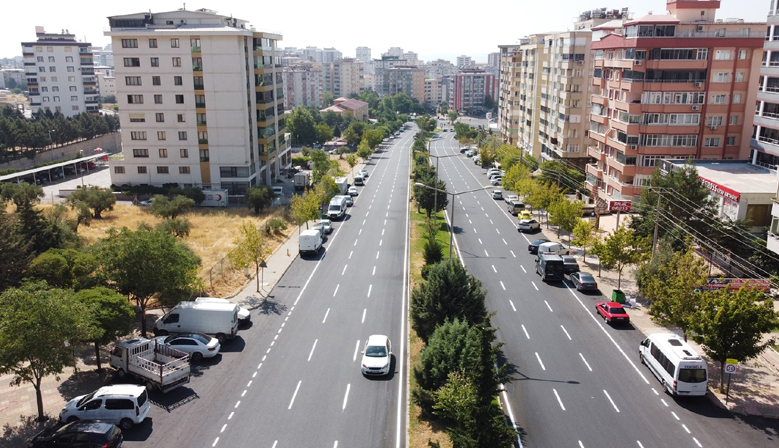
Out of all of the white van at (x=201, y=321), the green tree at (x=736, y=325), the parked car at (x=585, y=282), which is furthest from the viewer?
the parked car at (x=585, y=282)

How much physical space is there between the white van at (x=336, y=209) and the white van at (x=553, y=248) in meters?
25.1

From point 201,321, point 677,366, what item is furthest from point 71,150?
point 677,366

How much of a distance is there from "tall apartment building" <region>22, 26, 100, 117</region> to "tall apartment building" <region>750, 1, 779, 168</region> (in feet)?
477

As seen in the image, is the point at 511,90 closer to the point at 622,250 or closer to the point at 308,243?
the point at 308,243

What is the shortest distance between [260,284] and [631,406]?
90.4 ft

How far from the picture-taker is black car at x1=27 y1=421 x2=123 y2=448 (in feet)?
75.4

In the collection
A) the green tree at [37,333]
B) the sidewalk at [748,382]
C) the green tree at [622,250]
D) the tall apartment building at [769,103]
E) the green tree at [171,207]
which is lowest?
the sidewalk at [748,382]

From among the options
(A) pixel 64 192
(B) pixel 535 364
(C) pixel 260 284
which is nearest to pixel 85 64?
(A) pixel 64 192

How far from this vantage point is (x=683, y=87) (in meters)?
58.8

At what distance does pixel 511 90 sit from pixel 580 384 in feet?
340

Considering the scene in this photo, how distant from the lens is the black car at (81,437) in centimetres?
2297

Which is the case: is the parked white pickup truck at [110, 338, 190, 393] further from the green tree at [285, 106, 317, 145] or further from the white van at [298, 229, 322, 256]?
the green tree at [285, 106, 317, 145]

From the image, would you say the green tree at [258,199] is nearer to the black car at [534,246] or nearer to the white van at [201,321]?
the black car at [534,246]

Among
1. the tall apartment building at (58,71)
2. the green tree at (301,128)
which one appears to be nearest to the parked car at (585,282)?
the green tree at (301,128)
